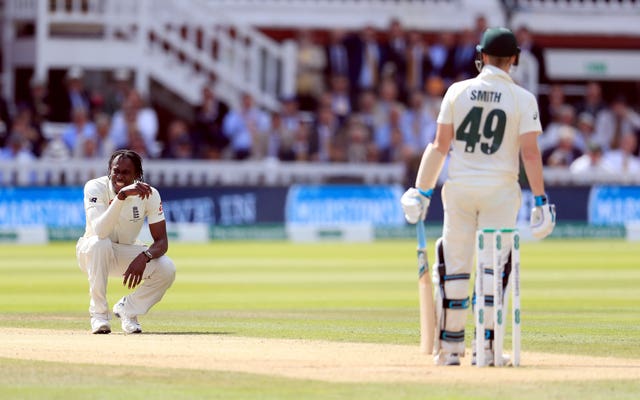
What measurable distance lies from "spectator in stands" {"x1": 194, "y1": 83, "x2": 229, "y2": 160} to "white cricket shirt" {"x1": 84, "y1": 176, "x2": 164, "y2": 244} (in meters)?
13.5

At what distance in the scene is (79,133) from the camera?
22.2 m

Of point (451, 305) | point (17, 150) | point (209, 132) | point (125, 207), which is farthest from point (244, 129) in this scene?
point (451, 305)

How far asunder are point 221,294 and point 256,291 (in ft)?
1.48

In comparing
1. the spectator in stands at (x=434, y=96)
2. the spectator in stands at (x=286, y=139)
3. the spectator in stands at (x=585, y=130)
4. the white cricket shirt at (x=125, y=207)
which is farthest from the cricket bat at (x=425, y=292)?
the spectator in stands at (x=585, y=130)

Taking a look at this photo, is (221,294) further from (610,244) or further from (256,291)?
(610,244)

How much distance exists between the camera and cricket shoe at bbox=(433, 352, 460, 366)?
791 centimetres

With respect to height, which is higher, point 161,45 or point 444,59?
point 161,45

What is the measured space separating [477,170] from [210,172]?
15.1m

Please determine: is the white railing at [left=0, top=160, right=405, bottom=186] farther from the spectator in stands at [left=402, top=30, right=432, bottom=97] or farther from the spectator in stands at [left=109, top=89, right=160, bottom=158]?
the spectator in stands at [left=402, top=30, right=432, bottom=97]

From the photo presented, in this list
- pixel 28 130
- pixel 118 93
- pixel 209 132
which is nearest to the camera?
pixel 28 130

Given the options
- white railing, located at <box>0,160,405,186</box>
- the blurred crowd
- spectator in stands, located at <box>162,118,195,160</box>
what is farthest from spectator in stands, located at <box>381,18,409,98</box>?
spectator in stands, located at <box>162,118,195,160</box>

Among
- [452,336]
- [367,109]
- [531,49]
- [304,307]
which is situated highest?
[531,49]

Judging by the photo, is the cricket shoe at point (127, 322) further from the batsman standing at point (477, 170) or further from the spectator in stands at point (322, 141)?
the spectator in stands at point (322, 141)

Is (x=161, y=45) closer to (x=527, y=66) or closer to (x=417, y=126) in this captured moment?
(x=417, y=126)
